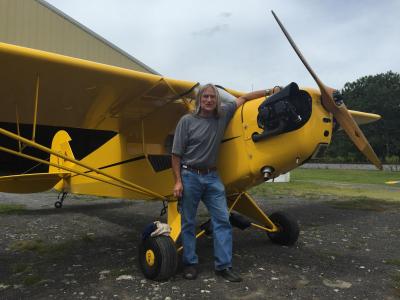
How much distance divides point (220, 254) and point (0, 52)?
2.78m

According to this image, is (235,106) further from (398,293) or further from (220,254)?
(398,293)

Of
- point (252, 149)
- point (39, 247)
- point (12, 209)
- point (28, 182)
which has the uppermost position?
point (252, 149)

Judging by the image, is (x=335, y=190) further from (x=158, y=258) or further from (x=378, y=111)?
(x=378, y=111)

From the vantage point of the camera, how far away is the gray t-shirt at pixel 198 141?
382 centimetres

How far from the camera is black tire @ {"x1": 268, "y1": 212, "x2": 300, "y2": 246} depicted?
496 cm

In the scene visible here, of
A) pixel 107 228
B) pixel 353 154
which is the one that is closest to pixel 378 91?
pixel 353 154

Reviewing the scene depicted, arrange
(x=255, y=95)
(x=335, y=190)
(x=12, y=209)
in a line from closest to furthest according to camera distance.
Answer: (x=255, y=95), (x=12, y=209), (x=335, y=190)

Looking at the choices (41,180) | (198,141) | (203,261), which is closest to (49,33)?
(41,180)

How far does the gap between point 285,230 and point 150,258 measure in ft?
6.55

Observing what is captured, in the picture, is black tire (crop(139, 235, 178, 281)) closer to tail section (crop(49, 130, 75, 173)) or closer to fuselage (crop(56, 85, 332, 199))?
fuselage (crop(56, 85, 332, 199))

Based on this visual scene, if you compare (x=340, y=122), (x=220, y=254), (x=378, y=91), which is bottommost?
(x=220, y=254)

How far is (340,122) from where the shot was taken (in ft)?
13.0

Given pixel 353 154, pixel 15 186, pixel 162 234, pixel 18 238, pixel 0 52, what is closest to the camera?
pixel 0 52

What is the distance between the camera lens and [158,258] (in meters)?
3.67
